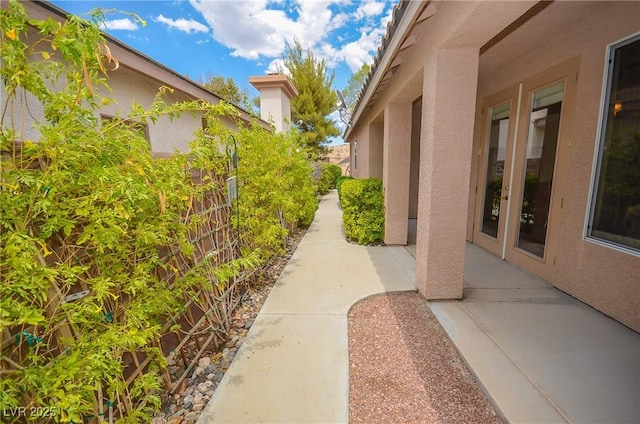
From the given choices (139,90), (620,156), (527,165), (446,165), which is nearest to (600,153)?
(620,156)

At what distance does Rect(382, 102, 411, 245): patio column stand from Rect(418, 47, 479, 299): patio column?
1966mm

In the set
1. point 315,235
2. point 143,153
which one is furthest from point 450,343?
point 315,235

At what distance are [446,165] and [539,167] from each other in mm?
2150

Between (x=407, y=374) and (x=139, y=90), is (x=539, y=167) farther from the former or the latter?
(x=139, y=90)

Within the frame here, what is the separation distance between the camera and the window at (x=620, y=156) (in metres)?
2.88

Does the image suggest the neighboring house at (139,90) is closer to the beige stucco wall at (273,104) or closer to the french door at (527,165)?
the french door at (527,165)

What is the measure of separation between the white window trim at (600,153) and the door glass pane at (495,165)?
1793 mm

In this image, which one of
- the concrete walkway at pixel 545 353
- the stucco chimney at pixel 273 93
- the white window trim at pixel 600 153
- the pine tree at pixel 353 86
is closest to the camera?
the concrete walkway at pixel 545 353

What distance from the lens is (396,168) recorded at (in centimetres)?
582

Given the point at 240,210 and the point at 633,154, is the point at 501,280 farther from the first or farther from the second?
→ the point at 240,210

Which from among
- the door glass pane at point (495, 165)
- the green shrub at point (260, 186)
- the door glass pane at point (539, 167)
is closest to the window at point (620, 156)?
the door glass pane at point (539, 167)

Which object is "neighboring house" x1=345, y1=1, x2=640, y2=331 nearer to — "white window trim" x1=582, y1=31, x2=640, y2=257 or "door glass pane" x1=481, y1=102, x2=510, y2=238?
"white window trim" x1=582, y1=31, x2=640, y2=257

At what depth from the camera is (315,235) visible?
24.9ft

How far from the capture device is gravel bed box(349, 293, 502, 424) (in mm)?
2127
